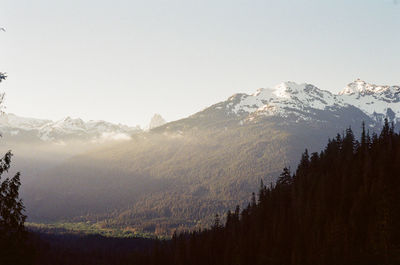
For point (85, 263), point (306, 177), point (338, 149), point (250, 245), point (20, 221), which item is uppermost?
point (338, 149)

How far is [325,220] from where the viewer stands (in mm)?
98500

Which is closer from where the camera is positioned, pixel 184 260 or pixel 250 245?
pixel 250 245

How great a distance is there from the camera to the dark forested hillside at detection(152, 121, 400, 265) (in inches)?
3219

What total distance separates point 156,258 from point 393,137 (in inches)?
3494

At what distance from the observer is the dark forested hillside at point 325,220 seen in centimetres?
8175

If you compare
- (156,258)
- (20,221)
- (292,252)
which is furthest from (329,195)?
(20,221)

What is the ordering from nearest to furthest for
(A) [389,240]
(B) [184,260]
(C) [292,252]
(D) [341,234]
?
1. (A) [389,240]
2. (D) [341,234]
3. (C) [292,252]
4. (B) [184,260]

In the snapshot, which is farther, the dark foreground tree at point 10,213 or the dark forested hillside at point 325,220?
the dark forested hillside at point 325,220

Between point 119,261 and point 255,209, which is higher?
point 255,209

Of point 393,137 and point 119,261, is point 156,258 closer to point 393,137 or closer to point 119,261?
point 119,261

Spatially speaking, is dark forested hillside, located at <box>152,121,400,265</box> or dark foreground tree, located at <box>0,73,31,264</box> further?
dark forested hillside, located at <box>152,121,400,265</box>

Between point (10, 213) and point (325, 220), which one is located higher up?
point (10, 213)

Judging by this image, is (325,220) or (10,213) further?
(325,220)

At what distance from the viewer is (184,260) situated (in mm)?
134375
